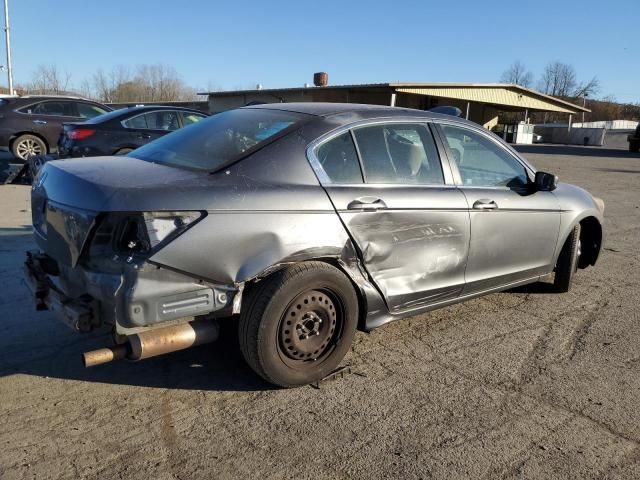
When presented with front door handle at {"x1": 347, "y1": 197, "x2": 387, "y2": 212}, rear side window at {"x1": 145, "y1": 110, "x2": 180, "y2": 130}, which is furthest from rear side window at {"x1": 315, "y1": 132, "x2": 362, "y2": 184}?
rear side window at {"x1": 145, "y1": 110, "x2": 180, "y2": 130}

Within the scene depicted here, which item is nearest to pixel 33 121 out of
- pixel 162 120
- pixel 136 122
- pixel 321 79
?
pixel 136 122

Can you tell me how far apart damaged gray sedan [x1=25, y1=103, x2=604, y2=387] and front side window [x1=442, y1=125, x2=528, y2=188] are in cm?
2

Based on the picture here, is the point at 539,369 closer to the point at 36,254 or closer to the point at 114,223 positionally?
the point at 114,223

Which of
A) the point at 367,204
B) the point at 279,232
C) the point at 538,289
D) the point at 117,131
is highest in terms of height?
the point at 117,131

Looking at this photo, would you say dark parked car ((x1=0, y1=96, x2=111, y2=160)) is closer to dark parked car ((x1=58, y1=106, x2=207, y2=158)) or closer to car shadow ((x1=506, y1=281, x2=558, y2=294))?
dark parked car ((x1=58, y1=106, x2=207, y2=158))

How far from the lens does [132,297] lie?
2.64 meters

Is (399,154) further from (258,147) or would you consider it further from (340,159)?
(258,147)

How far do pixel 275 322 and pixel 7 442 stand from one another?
1.44 m

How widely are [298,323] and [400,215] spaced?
99cm

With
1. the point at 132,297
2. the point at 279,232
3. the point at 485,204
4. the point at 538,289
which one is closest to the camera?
the point at 132,297

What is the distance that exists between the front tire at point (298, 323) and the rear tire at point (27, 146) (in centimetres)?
1039

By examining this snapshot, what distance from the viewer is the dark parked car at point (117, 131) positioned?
28.7ft

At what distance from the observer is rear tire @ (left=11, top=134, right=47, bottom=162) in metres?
11.4

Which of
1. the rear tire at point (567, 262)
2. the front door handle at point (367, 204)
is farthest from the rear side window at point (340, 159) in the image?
the rear tire at point (567, 262)
